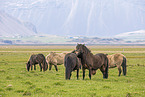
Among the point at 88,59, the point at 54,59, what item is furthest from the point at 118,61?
the point at 54,59

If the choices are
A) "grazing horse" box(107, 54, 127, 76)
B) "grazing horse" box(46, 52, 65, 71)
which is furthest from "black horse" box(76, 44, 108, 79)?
"grazing horse" box(46, 52, 65, 71)

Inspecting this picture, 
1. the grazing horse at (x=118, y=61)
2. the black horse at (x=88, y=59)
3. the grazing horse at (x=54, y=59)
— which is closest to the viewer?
the black horse at (x=88, y=59)

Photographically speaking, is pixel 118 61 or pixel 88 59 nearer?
pixel 88 59

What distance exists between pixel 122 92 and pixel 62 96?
3.42 metres

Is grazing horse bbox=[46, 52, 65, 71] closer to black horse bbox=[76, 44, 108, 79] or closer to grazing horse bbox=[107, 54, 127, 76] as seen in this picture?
grazing horse bbox=[107, 54, 127, 76]

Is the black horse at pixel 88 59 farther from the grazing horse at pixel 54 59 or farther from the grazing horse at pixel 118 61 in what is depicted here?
the grazing horse at pixel 54 59

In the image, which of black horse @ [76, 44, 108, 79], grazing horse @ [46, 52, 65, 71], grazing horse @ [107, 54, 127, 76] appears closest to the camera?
black horse @ [76, 44, 108, 79]

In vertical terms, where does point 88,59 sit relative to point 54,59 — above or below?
above

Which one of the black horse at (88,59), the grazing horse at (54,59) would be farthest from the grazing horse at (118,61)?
the grazing horse at (54,59)

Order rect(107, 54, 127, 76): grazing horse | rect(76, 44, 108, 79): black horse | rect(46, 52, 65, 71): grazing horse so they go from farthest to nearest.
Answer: rect(46, 52, 65, 71): grazing horse < rect(107, 54, 127, 76): grazing horse < rect(76, 44, 108, 79): black horse

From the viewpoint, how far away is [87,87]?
17469mm

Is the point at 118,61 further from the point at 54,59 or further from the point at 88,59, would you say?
the point at 54,59

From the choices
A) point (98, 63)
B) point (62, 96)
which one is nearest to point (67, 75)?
point (98, 63)

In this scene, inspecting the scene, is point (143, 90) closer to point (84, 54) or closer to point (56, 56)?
point (84, 54)
